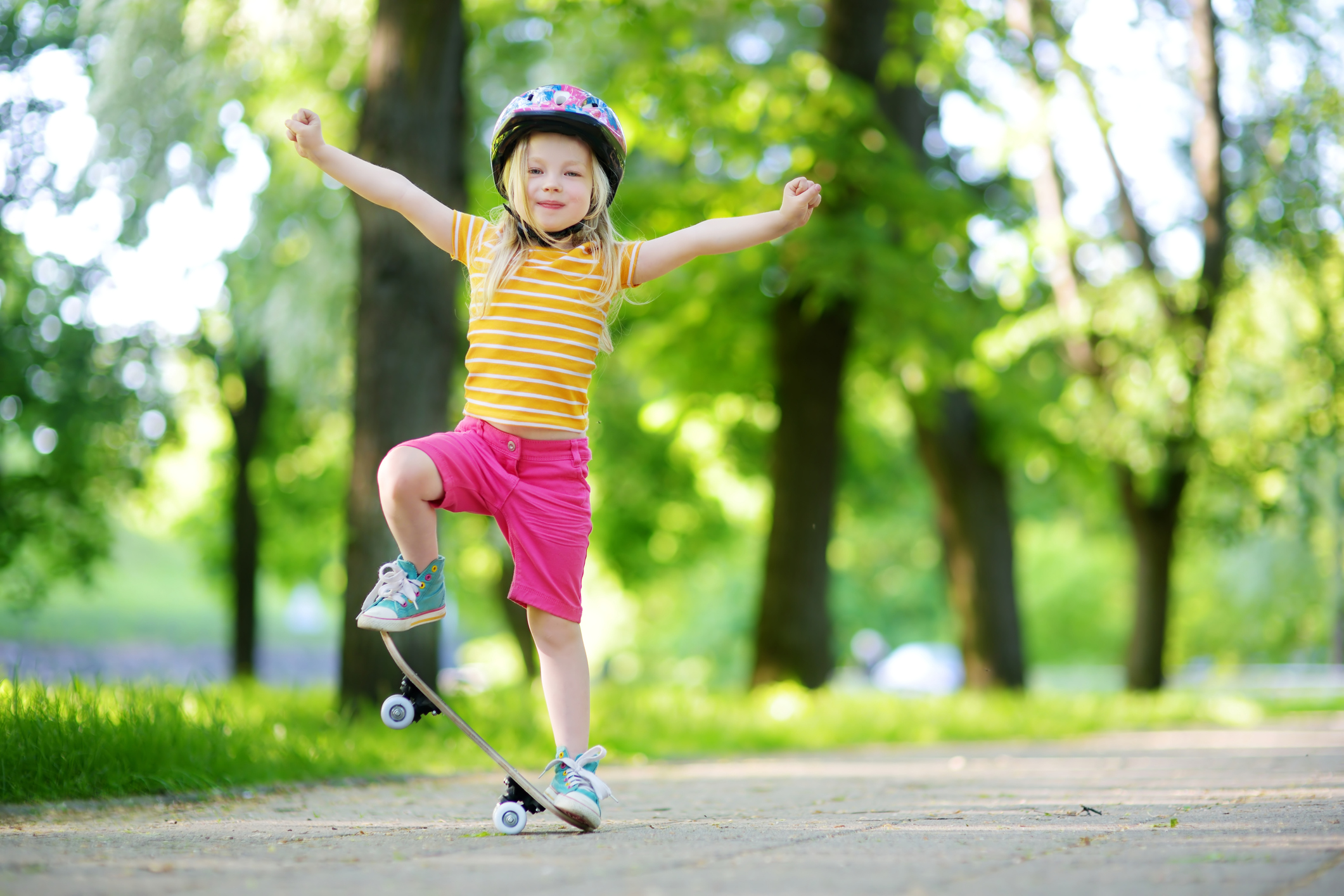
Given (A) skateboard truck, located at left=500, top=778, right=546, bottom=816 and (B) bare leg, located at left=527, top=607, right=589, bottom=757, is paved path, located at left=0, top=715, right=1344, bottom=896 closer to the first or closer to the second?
(A) skateboard truck, located at left=500, top=778, right=546, bottom=816

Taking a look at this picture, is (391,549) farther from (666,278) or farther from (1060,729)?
(1060,729)

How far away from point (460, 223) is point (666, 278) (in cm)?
662

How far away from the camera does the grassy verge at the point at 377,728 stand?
448 cm

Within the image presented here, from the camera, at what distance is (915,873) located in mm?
2621

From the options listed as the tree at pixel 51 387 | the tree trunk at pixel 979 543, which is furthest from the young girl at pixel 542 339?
the tree trunk at pixel 979 543

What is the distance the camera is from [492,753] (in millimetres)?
3648

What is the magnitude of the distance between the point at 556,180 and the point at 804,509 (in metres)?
7.04

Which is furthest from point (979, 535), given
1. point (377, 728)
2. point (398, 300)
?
point (377, 728)

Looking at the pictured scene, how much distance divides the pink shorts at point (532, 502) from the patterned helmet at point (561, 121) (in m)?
0.84

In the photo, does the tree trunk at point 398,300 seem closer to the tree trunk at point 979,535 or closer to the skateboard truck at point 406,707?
the skateboard truck at point 406,707

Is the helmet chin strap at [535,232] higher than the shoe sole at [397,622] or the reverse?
higher

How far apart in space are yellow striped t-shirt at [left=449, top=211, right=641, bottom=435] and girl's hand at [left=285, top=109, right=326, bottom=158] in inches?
23.8

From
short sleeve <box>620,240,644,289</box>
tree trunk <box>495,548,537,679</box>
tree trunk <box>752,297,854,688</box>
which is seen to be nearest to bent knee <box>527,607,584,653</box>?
short sleeve <box>620,240,644,289</box>

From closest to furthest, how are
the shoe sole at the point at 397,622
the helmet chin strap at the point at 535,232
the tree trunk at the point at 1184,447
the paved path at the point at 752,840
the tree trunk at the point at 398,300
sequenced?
A: the paved path at the point at 752,840, the shoe sole at the point at 397,622, the helmet chin strap at the point at 535,232, the tree trunk at the point at 398,300, the tree trunk at the point at 1184,447
